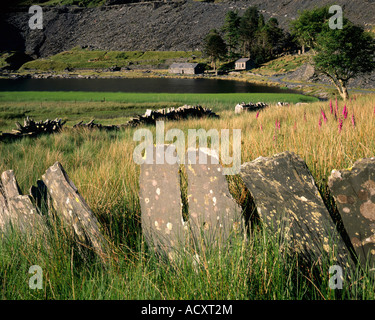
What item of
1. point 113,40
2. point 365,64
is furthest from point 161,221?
point 113,40

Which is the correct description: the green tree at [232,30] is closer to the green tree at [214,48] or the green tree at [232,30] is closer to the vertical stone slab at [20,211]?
the green tree at [214,48]

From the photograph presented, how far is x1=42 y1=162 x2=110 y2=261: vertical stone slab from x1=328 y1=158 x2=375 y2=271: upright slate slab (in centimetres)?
163

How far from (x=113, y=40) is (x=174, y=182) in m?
169

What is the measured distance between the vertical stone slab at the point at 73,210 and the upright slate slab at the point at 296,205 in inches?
48.2

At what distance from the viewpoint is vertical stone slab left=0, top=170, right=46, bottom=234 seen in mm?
2367

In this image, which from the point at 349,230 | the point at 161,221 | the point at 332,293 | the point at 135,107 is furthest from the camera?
the point at 135,107

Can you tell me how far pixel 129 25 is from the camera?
558 feet

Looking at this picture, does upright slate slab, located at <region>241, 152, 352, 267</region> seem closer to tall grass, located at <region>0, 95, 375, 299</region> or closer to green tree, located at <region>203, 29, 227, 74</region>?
tall grass, located at <region>0, 95, 375, 299</region>

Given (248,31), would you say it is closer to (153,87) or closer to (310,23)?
(153,87)

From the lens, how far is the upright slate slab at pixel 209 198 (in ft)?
7.12

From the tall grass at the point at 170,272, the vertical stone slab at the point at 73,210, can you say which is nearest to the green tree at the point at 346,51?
the tall grass at the point at 170,272

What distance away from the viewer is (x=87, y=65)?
110 meters

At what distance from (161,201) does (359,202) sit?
53.4 inches

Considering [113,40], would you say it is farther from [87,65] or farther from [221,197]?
[221,197]
